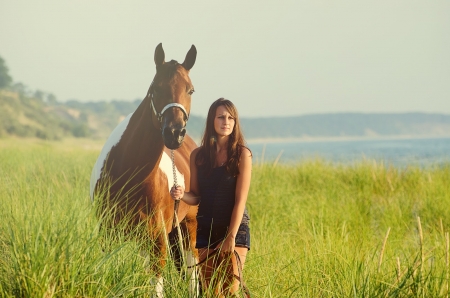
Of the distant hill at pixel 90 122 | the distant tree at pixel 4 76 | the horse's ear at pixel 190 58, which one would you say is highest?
the distant tree at pixel 4 76

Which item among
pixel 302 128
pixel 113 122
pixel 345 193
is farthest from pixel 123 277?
pixel 302 128

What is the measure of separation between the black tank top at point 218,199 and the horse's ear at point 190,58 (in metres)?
1.53

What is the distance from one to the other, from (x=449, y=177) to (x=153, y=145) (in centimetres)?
737

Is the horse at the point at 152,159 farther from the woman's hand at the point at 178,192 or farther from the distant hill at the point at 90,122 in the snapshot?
the woman's hand at the point at 178,192

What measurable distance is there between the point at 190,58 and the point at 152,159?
3.13 feet

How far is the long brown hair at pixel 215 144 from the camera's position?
377 cm

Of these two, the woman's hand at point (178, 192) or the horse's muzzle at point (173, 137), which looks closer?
the woman's hand at point (178, 192)

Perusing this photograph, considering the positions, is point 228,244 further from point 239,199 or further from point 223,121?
point 223,121

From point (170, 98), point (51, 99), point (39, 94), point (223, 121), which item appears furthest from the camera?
point (51, 99)

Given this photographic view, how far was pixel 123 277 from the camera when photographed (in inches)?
140

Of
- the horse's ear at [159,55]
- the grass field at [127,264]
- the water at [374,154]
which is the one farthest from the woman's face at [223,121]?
the water at [374,154]

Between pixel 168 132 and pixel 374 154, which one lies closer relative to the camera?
pixel 168 132

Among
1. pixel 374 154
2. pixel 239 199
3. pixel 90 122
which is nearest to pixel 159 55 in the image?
pixel 239 199

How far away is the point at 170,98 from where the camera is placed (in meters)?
4.57
